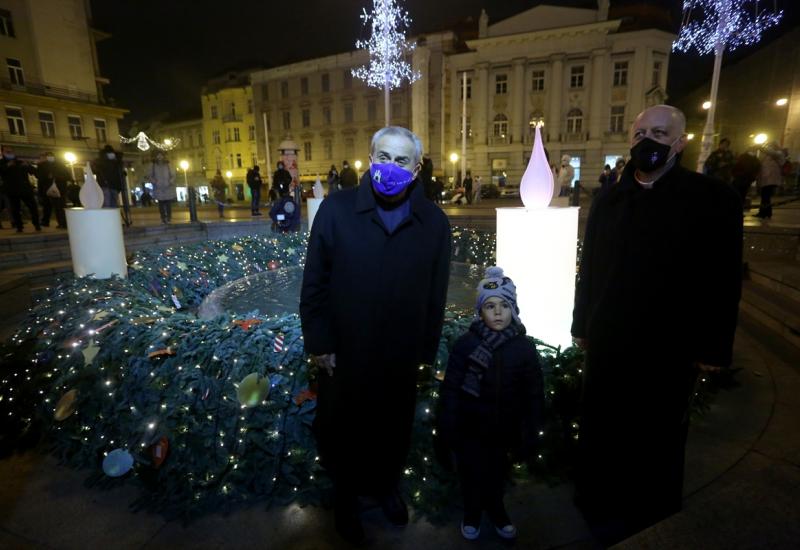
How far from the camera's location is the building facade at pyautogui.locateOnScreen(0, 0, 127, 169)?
2609cm

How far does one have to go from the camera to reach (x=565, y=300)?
10.3ft

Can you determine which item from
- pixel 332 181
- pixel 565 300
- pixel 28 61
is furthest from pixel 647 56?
pixel 28 61

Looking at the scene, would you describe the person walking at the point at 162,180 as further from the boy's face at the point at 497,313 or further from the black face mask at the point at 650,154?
the black face mask at the point at 650,154

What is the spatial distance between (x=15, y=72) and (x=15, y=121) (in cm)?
315

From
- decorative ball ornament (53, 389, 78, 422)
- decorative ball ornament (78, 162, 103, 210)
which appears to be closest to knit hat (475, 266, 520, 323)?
decorative ball ornament (53, 389, 78, 422)

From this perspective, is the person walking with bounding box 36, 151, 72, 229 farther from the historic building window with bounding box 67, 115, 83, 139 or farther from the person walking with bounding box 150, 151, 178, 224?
the historic building window with bounding box 67, 115, 83, 139

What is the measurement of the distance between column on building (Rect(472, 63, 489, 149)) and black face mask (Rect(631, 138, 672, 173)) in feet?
123

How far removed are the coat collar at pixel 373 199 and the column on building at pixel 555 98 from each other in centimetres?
3723

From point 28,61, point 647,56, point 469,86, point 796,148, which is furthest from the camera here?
point 469,86

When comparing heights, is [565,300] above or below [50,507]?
above

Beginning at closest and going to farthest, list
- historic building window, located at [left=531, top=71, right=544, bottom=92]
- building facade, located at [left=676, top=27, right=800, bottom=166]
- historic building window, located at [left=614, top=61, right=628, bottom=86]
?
1. building facade, located at [left=676, top=27, right=800, bottom=166]
2. historic building window, located at [left=614, top=61, right=628, bottom=86]
3. historic building window, located at [left=531, top=71, right=544, bottom=92]

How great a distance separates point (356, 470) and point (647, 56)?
3929cm

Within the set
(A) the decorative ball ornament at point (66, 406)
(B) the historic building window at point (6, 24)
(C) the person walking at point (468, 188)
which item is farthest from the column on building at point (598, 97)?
(B) the historic building window at point (6, 24)

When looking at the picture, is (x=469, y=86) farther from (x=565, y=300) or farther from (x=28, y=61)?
(x=565, y=300)
